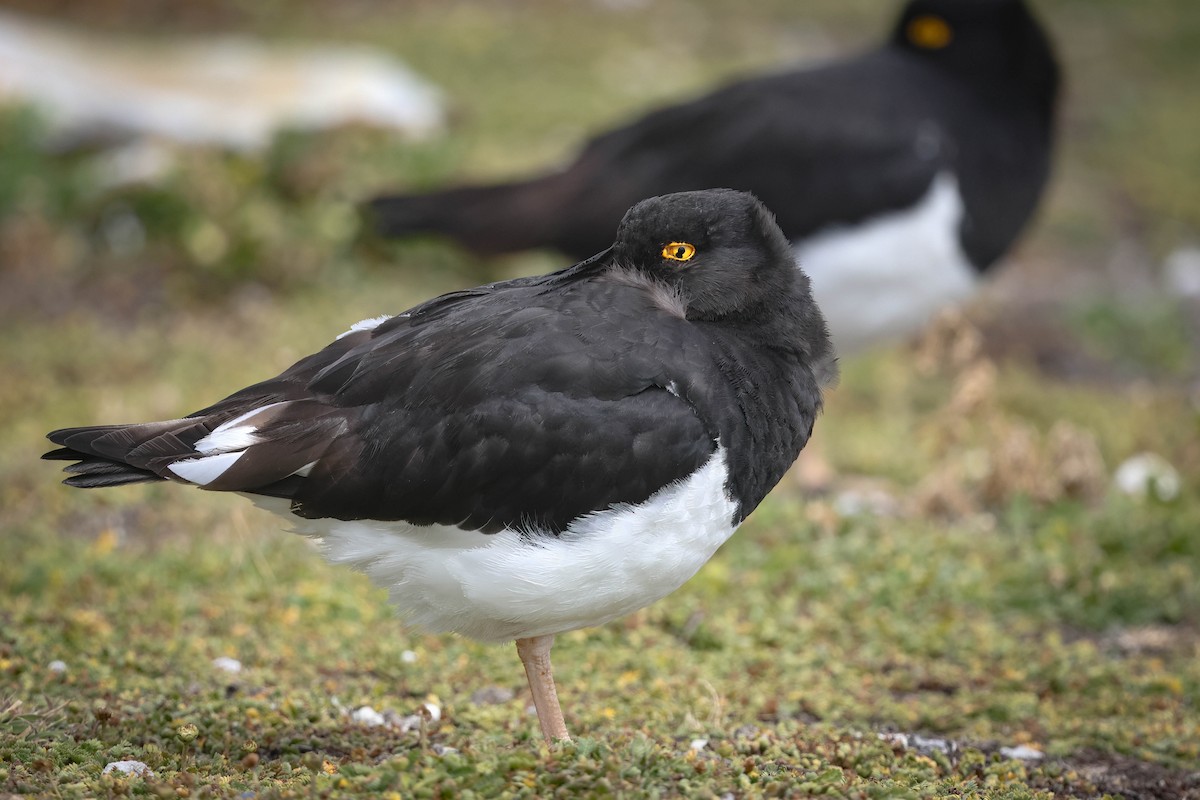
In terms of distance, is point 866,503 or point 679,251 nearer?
point 679,251

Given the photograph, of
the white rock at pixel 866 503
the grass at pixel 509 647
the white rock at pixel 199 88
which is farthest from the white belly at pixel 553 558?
the white rock at pixel 199 88

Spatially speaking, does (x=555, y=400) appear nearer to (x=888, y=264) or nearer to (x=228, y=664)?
(x=228, y=664)

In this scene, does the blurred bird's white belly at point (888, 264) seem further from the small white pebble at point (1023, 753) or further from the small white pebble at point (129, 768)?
the small white pebble at point (129, 768)

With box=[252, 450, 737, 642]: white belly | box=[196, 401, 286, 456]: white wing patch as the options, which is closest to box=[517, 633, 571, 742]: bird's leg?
box=[252, 450, 737, 642]: white belly

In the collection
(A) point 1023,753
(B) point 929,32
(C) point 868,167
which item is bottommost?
(A) point 1023,753

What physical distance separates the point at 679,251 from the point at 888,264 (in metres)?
3.12

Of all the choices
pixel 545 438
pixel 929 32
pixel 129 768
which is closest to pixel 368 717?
pixel 129 768

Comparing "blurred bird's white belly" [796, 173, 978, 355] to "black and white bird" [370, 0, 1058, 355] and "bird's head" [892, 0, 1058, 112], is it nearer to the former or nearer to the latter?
"black and white bird" [370, 0, 1058, 355]

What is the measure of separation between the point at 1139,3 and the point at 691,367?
1566 centimetres

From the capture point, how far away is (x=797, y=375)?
4168mm

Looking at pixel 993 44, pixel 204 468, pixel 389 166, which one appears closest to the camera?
pixel 204 468

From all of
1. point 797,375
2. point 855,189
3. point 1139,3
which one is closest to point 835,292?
point 855,189

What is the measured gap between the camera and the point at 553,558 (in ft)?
12.5

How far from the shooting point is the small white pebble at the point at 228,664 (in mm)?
4816
